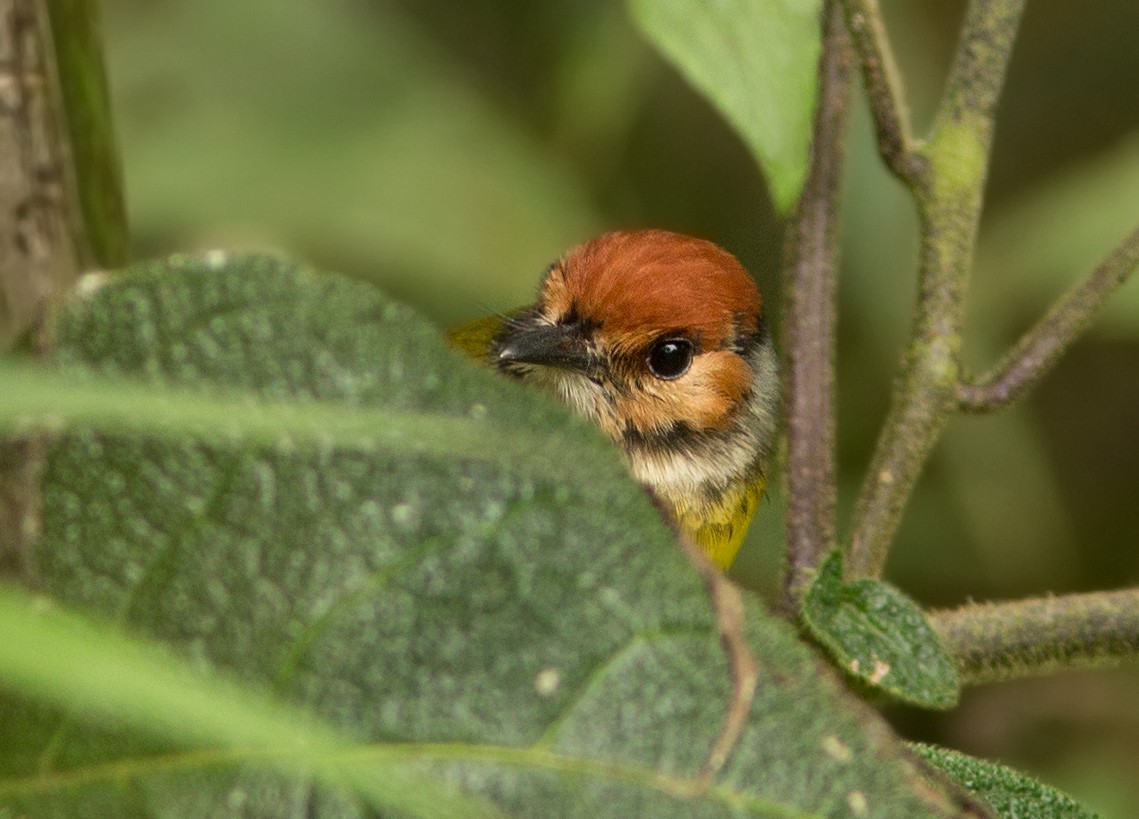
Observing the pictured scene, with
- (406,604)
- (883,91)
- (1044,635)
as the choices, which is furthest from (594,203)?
(406,604)

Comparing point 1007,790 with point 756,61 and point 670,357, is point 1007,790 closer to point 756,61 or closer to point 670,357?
point 756,61

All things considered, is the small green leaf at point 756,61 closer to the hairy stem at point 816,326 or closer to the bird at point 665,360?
the hairy stem at point 816,326

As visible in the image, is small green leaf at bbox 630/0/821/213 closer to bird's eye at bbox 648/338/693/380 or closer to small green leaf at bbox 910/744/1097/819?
small green leaf at bbox 910/744/1097/819

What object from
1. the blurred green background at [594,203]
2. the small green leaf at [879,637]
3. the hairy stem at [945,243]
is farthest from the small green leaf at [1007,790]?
the blurred green background at [594,203]

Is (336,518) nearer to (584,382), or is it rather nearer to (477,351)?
(584,382)

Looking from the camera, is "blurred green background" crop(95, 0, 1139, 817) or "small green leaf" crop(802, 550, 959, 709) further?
"blurred green background" crop(95, 0, 1139, 817)

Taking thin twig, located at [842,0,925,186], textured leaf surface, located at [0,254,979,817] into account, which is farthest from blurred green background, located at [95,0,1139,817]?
textured leaf surface, located at [0,254,979,817]
